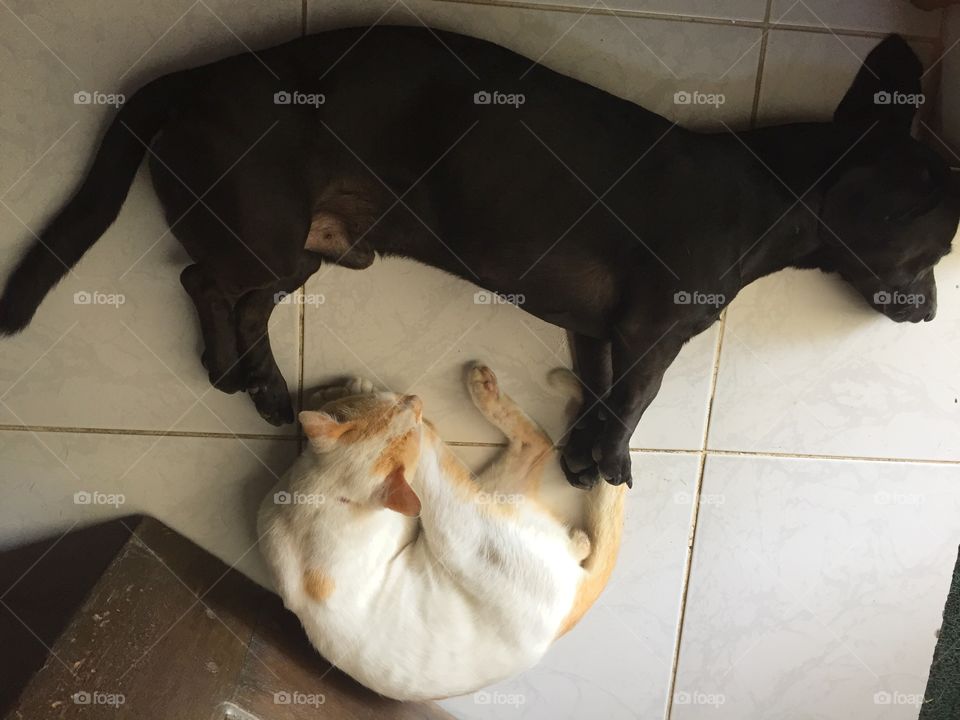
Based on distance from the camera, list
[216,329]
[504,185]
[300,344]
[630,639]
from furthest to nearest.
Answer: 1. [630,639]
2. [300,344]
3. [216,329]
4. [504,185]

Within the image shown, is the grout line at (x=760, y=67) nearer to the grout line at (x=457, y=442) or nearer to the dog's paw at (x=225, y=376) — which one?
the grout line at (x=457, y=442)

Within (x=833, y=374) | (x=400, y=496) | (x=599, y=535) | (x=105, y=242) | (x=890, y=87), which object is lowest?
(x=599, y=535)

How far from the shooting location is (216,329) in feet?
4.07

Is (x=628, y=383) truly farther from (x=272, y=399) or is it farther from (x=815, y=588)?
(x=815, y=588)

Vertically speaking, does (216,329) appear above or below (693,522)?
above

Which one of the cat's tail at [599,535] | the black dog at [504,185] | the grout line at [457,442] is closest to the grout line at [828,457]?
the grout line at [457,442]

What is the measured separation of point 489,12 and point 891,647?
4.74 ft

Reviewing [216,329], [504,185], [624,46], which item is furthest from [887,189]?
[216,329]

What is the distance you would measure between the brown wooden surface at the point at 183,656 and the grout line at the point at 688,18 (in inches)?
40.3

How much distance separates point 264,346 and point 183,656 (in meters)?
0.50

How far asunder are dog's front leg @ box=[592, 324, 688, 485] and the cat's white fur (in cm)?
13

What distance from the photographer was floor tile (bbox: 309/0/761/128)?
1211 mm

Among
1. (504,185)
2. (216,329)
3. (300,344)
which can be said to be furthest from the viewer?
(300,344)

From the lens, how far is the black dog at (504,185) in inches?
43.9
